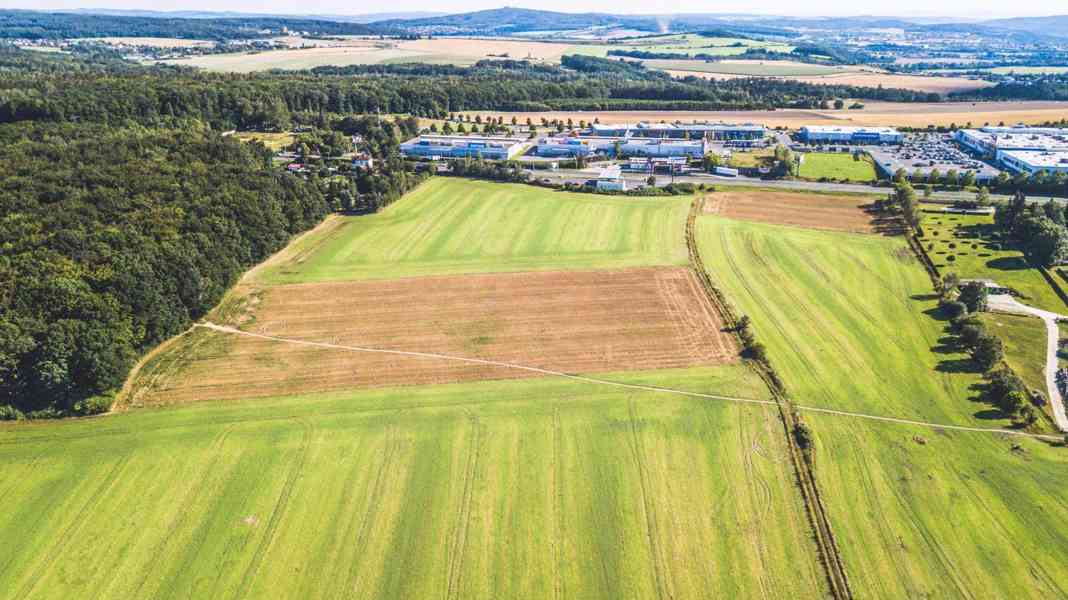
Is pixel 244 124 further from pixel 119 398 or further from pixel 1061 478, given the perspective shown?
pixel 1061 478

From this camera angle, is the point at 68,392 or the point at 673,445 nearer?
the point at 673,445

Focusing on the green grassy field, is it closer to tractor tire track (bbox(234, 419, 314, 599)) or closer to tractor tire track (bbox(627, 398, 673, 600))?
tractor tire track (bbox(627, 398, 673, 600))

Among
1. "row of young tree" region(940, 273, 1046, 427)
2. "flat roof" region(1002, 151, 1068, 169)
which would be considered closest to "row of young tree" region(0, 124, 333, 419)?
"row of young tree" region(940, 273, 1046, 427)

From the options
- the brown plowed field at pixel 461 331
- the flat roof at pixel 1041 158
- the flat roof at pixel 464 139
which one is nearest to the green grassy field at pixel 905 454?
the brown plowed field at pixel 461 331

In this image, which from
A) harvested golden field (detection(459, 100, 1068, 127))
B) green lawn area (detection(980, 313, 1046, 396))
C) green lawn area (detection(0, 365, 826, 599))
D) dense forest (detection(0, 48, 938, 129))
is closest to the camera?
green lawn area (detection(0, 365, 826, 599))

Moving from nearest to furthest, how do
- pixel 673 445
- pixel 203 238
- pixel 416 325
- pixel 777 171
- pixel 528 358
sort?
1. pixel 673 445
2. pixel 528 358
3. pixel 416 325
4. pixel 203 238
5. pixel 777 171

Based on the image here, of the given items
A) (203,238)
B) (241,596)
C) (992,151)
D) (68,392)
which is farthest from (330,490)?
(992,151)

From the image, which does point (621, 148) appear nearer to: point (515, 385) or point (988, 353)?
point (988, 353)

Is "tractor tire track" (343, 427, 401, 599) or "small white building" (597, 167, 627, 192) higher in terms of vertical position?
"small white building" (597, 167, 627, 192)
